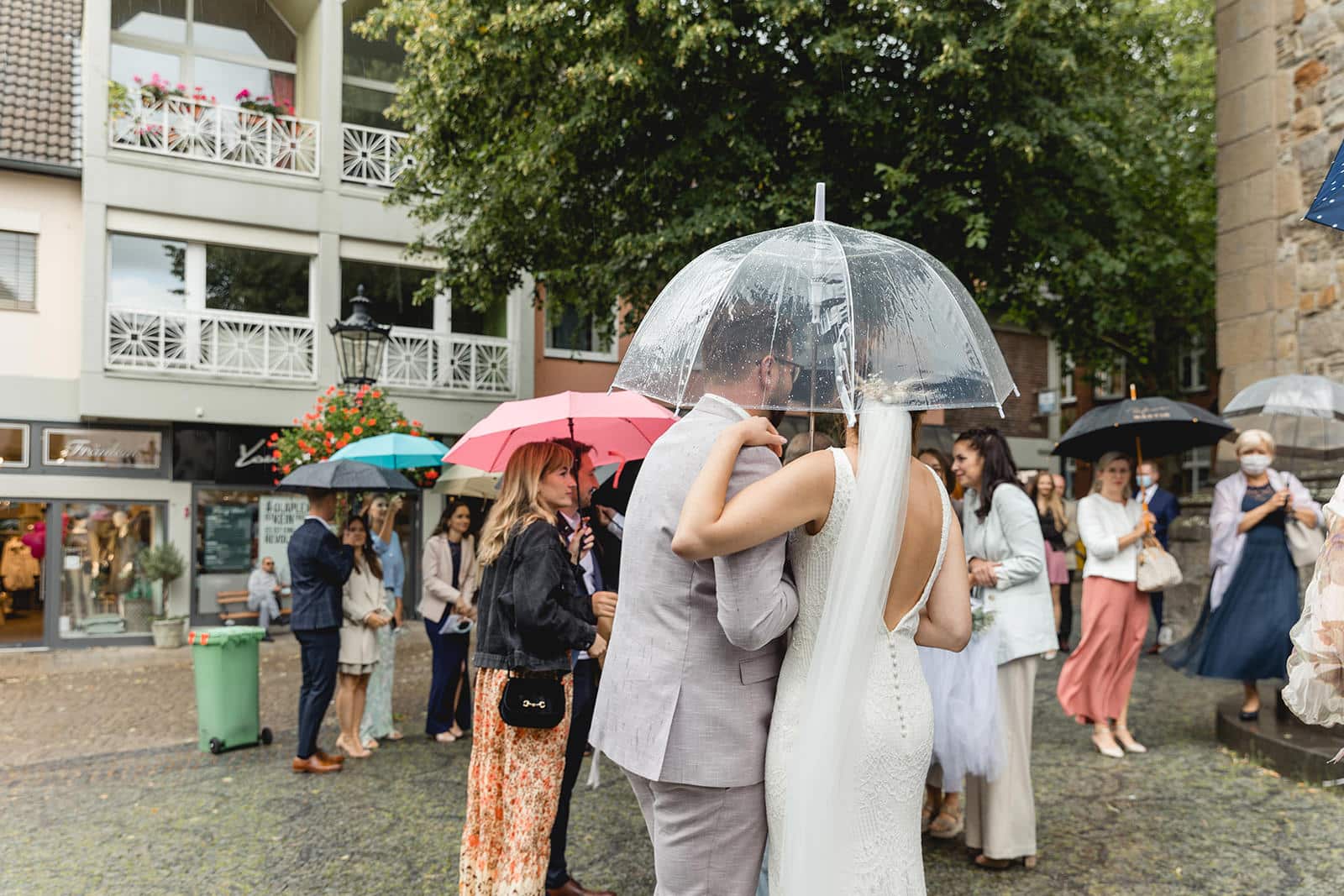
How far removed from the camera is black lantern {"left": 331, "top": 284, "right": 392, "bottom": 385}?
10.2 m

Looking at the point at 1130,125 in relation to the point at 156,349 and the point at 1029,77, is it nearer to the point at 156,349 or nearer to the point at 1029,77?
the point at 1029,77

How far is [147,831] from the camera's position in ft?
18.8

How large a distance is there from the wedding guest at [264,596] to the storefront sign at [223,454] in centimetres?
159

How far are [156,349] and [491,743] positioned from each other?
14.9 meters

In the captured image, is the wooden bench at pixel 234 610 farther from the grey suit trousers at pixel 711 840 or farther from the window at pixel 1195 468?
the window at pixel 1195 468

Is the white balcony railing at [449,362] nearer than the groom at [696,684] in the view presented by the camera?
No

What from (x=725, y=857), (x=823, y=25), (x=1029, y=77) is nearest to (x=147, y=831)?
(x=725, y=857)

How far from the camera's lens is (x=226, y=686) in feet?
25.3

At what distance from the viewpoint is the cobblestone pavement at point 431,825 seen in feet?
15.5

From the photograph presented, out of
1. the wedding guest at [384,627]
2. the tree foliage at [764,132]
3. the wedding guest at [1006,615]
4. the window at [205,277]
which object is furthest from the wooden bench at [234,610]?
the wedding guest at [1006,615]

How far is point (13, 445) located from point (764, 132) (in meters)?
12.9

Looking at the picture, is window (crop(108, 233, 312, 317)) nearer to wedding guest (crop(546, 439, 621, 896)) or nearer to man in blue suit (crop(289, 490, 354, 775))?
man in blue suit (crop(289, 490, 354, 775))

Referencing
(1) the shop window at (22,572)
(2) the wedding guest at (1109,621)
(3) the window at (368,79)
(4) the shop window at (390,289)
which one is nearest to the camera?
(2) the wedding guest at (1109,621)

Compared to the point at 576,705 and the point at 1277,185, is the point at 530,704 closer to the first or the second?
the point at 576,705
